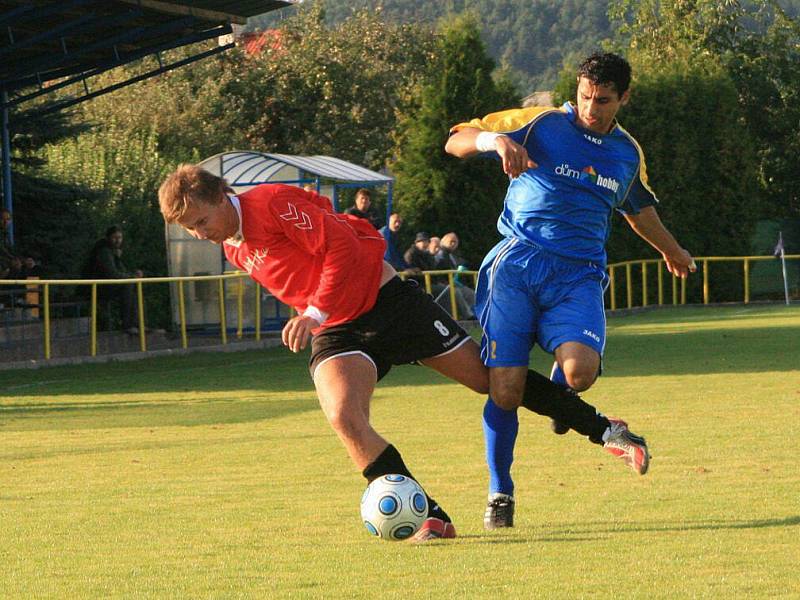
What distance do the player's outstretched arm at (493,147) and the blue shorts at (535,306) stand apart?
0.48m

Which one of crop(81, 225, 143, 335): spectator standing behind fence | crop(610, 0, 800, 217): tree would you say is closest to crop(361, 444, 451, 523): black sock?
→ crop(81, 225, 143, 335): spectator standing behind fence

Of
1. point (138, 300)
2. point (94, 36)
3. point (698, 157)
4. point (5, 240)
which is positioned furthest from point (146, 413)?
point (698, 157)

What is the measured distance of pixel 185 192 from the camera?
6.68 metres

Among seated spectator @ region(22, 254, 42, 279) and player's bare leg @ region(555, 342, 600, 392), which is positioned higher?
seated spectator @ region(22, 254, 42, 279)

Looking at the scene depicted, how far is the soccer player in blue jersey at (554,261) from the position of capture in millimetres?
7148

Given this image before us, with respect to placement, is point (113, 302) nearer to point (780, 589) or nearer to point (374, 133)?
point (780, 589)

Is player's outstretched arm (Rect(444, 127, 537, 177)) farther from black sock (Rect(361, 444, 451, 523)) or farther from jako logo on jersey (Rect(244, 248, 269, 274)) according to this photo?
black sock (Rect(361, 444, 451, 523))

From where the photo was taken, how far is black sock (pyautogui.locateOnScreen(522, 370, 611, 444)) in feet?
23.6

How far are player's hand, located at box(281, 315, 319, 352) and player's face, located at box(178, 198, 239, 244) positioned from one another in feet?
1.86

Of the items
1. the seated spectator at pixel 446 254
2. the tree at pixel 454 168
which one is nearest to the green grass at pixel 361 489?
the seated spectator at pixel 446 254

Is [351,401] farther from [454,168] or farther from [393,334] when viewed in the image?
[454,168]

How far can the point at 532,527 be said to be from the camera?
6980mm

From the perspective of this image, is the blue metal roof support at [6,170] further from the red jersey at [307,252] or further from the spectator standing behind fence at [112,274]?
the red jersey at [307,252]

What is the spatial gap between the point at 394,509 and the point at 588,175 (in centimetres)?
197
